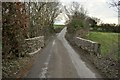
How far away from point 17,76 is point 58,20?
62.8 m

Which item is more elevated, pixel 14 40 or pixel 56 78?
pixel 14 40

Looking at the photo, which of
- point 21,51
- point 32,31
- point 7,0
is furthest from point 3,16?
point 32,31

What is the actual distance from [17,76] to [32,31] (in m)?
18.7

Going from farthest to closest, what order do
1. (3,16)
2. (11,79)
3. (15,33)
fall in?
1. (15,33)
2. (3,16)
3. (11,79)

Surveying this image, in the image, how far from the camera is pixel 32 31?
29.4 meters

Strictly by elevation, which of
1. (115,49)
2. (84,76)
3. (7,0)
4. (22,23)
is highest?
(7,0)

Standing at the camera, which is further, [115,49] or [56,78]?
[115,49]

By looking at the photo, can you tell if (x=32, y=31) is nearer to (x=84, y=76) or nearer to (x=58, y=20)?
(x=84, y=76)

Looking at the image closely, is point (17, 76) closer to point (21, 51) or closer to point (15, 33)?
point (15, 33)

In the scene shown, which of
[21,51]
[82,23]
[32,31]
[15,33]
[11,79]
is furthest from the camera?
[82,23]

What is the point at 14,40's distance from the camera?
15.2m

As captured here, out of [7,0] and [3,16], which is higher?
[7,0]

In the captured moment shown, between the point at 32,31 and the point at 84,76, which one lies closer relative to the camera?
the point at 84,76

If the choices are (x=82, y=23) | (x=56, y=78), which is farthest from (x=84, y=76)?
(x=82, y=23)
